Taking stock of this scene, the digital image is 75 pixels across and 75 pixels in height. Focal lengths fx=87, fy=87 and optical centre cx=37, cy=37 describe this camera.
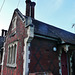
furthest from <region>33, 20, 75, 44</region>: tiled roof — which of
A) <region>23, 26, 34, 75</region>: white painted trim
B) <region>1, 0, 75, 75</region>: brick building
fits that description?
<region>23, 26, 34, 75</region>: white painted trim

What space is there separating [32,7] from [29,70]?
926 centimetres

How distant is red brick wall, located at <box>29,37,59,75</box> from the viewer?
6505 millimetres

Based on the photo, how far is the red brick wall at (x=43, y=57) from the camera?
6.51 m

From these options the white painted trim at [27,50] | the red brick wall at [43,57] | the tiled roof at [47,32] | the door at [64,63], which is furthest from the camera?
the door at [64,63]

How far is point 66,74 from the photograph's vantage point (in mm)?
8180

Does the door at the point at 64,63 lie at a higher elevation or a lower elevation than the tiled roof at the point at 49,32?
lower

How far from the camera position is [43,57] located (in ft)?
23.3

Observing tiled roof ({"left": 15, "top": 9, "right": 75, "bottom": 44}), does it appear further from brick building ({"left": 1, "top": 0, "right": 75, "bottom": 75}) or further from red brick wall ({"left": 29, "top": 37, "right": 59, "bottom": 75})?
red brick wall ({"left": 29, "top": 37, "right": 59, "bottom": 75})

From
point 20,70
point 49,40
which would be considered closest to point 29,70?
point 20,70

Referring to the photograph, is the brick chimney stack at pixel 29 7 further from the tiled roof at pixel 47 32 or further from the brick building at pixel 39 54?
the brick building at pixel 39 54

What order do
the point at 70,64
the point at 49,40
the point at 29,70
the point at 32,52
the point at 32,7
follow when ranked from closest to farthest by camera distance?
1. the point at 29,70
2. the point at 32,52
3. the point at 49,40
4. the point at 70,64
5. the point at 32,7

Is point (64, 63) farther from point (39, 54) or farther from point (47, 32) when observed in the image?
point (47, 32)

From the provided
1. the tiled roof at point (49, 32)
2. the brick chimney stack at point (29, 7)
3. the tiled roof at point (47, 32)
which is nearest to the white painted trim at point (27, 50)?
the tiled roof at point (47, 32)

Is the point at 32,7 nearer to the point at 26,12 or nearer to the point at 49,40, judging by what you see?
the point at 26,12
